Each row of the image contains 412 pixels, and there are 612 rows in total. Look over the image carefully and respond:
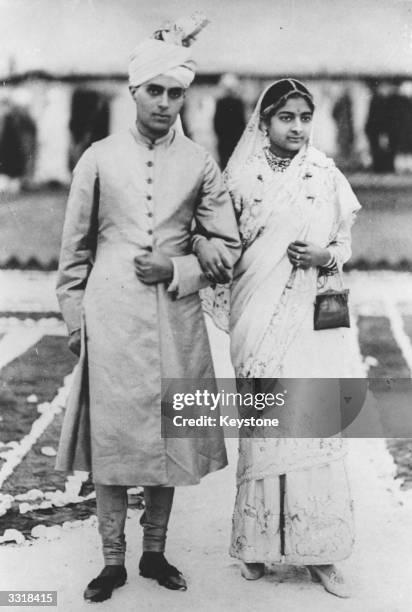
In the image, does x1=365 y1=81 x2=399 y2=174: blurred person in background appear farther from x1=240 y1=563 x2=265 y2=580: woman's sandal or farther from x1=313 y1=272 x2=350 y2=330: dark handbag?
x1=240 y1=563 x2=265 y2=580: woman's sandal

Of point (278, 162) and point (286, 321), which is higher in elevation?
point (278, 162)

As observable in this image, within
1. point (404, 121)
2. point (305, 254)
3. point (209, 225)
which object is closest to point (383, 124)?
point (404, 121)

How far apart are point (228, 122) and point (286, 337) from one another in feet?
3.22

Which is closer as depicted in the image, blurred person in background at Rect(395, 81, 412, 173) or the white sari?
the white sari

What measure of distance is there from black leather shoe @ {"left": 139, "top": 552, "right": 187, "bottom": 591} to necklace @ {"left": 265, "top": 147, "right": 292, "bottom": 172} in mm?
1445

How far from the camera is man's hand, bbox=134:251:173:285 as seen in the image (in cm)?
310

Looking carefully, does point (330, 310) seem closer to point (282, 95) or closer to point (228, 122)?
point (282, 95)

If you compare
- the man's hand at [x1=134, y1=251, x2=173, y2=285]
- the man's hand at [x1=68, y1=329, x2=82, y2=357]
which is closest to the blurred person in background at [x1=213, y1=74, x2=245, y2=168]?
the man's hand at [x1=134, y1=251, x2=173, y2=285]

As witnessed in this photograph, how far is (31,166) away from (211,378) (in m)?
1.21

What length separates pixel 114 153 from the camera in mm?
3148

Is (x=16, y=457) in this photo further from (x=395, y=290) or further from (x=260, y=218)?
(x=395, y=290)

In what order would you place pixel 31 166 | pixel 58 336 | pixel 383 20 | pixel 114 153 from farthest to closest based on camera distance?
pixel 58 336
pixel 31 166
pixel 383 20
pixel 114 153

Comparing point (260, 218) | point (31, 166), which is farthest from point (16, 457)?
point (260, 218)

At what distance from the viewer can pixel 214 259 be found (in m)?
3.13
